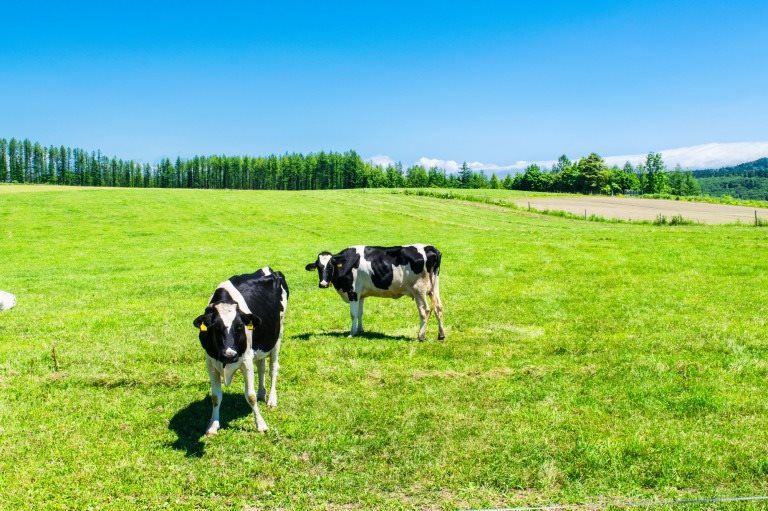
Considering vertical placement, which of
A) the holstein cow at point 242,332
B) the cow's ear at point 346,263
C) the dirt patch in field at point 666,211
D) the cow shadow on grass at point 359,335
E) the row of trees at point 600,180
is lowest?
the cow shadow on grass at point 359,335

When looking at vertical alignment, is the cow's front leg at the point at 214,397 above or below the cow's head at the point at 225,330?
below

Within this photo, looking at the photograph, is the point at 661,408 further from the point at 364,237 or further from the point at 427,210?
the point at 427,210

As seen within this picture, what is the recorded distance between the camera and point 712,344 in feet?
40.8

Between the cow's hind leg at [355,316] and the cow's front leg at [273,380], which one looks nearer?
the cow's front leg at [273,380]

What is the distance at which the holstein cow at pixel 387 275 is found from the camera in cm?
1392

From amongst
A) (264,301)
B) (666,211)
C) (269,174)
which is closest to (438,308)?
(264,301)

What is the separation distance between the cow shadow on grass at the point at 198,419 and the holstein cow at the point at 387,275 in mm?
4703

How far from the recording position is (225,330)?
771 centimetres

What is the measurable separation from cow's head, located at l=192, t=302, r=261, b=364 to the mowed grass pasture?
4.51 feet

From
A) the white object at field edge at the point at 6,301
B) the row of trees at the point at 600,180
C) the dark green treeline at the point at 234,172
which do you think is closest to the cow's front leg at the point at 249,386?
the white object at field edge at the point at 6,301

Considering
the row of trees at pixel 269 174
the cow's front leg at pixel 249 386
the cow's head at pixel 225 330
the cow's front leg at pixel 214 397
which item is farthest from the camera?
the row of trees at pixel 269 174

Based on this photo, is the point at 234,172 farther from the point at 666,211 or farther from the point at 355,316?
the point at 355,316

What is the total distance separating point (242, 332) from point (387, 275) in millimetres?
6390

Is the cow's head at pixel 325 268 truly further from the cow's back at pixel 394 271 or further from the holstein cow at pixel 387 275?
the cow's back at pixel 394 271
